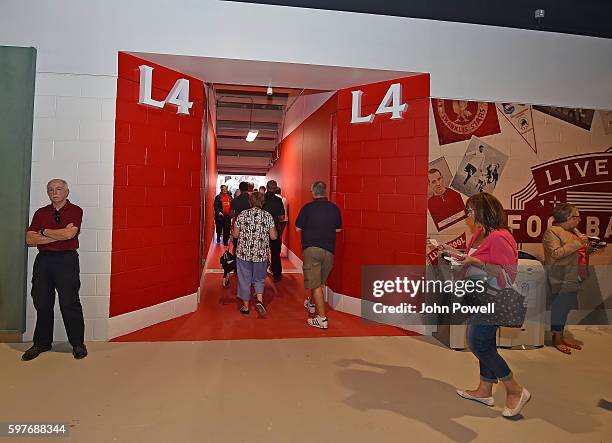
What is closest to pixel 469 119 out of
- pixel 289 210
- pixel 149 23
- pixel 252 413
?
pixel 149 23

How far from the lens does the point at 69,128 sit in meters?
4.05

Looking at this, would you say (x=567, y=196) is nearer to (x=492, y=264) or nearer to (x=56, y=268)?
(x=492, y=264)

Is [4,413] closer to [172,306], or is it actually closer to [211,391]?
[211,391]

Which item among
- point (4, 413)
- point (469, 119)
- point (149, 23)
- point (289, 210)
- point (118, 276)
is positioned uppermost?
point (149, 23)

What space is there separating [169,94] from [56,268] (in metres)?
2.04

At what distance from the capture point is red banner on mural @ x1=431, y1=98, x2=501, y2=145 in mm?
4648

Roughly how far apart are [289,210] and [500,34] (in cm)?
589

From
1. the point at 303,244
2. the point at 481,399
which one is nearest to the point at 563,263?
the point at 481,399

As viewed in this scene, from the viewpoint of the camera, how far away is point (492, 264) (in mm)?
2715

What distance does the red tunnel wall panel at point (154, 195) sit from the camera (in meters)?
4.20

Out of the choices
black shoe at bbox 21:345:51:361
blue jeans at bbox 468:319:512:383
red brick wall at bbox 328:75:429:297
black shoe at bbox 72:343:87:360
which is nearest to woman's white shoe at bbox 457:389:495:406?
blue jeans at bbox 468:319:512:383

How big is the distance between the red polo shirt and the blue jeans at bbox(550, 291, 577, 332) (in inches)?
172

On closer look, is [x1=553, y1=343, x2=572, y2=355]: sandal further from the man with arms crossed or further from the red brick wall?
the man with arms crossed

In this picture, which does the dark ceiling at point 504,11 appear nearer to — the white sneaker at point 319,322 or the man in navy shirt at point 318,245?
the man in navy shirt at point 318,245
